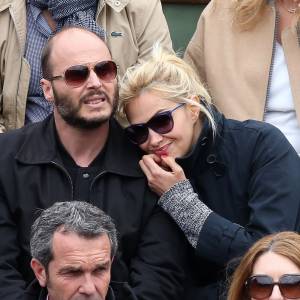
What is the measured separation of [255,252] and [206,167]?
2.37ft

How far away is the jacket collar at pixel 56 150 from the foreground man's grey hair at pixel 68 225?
376 mm

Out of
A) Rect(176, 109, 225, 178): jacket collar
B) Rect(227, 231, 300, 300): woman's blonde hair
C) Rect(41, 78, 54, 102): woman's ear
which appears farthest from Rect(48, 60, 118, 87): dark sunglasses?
Rect(227, 231, 300, 300): woman's blonde hair

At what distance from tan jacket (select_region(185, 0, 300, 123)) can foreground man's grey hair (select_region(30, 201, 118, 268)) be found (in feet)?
3.84

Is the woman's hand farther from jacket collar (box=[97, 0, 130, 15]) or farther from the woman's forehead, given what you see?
jacket collar (box=[97, 0, 130, 15])

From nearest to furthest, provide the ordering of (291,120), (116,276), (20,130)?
1. (116,276)
2. (20,130)
3. (291,120)

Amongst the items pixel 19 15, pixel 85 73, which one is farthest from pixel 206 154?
pixel 19 15

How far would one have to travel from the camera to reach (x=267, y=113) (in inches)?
192

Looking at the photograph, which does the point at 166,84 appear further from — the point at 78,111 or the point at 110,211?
the point at 110,211

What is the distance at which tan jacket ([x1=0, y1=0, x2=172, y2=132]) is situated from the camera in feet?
16.1

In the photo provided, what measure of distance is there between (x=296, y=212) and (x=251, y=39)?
1013 millimetres

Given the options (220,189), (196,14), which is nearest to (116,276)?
(220,189)

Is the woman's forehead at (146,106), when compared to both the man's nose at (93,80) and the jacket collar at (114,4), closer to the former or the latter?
the man's nose at (93,80)

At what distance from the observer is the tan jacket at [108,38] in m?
4.92

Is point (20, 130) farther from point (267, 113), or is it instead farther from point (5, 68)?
point (267, 113)
